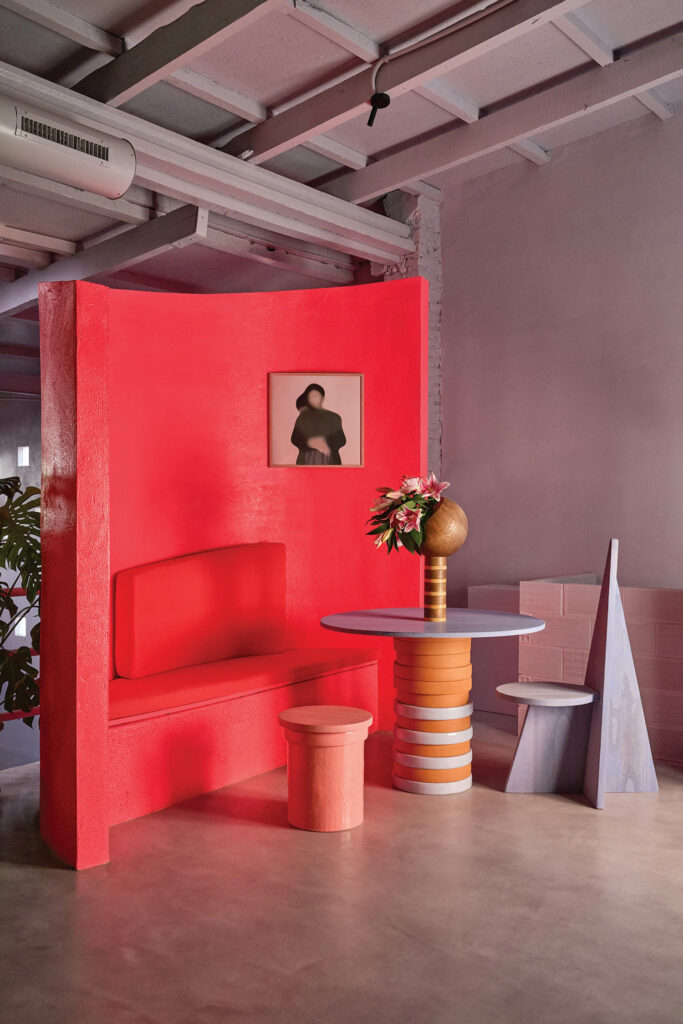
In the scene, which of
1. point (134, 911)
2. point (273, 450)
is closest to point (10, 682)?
point (134, 911)

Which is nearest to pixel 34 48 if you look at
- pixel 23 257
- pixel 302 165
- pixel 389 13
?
pixel 389 13

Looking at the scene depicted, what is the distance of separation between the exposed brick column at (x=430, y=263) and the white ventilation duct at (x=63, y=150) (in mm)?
2599

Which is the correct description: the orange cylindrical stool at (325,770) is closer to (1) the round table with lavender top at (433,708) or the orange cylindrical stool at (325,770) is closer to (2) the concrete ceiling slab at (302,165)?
(1) the round table with lavender top at (433,708)

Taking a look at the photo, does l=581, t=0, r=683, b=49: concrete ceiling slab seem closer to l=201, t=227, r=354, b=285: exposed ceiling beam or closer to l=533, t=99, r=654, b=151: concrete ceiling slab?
l=533, t=99, r=654, b=151: concrete ceiling slab

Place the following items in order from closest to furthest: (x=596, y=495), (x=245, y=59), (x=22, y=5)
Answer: (x=22, y=5) < (x=245, y=59) < (x=596, y=495)

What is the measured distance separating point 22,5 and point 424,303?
8.10ft

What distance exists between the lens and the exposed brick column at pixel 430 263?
6.35 meters

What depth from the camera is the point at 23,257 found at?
282 inches

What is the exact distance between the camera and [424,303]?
506 cm

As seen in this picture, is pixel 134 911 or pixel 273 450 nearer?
pixel 134 911

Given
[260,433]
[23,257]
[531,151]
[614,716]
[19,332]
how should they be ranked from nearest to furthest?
1. [614,716]
2. [260,433]
3. [531,151]
4. [23,257]
5. [19,332]

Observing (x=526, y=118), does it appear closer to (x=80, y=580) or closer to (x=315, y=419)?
(x=315, y=419)

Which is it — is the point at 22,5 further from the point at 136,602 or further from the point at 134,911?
the point at 134,911

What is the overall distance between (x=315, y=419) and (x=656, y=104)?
9.07 feet
